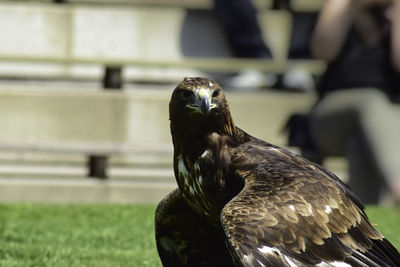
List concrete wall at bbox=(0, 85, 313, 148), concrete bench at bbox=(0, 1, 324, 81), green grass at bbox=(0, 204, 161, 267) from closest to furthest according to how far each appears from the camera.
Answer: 1. green grass at bbox=(0, 204, 161, 267)
2. concrete wall at bbox=(0, 85, 313, 148)
3. concrete bench at bbox=(0, 1, 324, 81)

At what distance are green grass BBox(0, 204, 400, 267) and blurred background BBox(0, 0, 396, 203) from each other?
1.63 m

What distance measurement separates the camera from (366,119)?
11875 millimetres

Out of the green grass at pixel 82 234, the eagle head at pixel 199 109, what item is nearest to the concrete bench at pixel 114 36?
the green grass at pixel 82 234

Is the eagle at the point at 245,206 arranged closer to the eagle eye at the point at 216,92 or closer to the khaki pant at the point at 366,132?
the eagle eye at the point at 216,92

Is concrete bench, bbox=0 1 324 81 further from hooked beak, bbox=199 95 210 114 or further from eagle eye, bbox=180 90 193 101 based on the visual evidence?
hooked beak, bbox=199 95 210 114

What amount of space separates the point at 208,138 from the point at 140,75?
9197 millimetres

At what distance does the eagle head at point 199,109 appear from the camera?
642cm

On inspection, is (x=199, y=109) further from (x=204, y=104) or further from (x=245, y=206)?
(x=245, y=206)

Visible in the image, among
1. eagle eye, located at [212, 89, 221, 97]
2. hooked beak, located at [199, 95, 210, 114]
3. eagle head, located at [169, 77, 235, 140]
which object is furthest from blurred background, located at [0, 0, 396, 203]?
hooked beak, located at [199, 95, 210, 114]

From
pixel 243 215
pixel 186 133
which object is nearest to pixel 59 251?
pixel 186 133

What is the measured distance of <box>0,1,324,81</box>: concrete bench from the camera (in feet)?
50.7

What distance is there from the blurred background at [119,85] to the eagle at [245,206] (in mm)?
5961

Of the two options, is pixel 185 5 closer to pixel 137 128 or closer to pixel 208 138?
pixel 137 128

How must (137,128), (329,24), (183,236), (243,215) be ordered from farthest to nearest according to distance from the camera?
(137,128) → (329,24) → (183,236) → (243,215)
